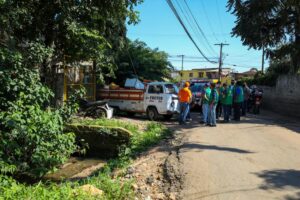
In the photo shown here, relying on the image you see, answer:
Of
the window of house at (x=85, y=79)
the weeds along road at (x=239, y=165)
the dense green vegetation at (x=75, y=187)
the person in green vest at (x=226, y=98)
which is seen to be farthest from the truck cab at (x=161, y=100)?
the dense green vegetation at (x=75, y=187)

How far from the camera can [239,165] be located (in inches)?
360

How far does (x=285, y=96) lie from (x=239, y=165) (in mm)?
17031

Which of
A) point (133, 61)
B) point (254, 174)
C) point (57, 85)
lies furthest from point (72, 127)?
point (133, 61)

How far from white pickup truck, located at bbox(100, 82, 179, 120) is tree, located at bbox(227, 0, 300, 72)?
26.6 ft

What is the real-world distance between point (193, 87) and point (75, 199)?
17973mm

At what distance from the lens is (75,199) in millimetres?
6375

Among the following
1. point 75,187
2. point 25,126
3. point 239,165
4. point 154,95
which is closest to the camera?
point 75,187

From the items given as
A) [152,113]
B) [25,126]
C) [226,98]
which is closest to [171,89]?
[152,113]

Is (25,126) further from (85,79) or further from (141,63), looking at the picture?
(141,63)

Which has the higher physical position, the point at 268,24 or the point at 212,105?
the point at 268,24

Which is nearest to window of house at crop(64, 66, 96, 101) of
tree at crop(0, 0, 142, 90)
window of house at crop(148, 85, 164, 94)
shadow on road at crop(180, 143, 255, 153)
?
window of house at crop(148, 85, 164, 94)

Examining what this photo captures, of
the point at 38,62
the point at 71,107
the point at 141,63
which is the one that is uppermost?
the point at 141,63

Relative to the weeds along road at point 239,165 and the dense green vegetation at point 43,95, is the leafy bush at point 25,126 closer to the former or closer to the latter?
the dense green vegetation at point 43,95

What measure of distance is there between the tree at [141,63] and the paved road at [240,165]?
13428 millimetres
